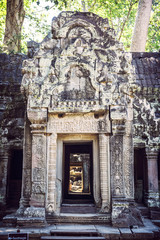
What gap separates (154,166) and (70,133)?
126 inches

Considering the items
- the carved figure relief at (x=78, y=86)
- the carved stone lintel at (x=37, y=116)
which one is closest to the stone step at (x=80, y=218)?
the carved stone lintel at (x=37, y=116)

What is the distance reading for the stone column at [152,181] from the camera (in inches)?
292

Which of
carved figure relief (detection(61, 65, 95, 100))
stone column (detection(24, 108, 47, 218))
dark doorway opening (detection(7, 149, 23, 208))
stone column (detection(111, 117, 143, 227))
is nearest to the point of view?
stone column (detection(111, 117, 143, 227))

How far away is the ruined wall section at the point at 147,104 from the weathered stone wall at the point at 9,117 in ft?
12.2

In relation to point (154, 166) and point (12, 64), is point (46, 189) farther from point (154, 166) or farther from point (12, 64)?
point (12, 64)

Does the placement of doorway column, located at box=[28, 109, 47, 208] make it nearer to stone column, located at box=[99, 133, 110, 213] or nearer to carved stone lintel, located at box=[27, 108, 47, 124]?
carved stone lintel, located at box=[27, 108, 47, 124]

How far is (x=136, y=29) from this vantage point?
13164mm

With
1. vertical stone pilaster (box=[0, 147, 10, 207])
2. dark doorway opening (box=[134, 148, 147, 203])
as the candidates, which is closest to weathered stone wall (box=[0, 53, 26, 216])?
vertical stone pilaster (box=[0, 147, 10, 207])

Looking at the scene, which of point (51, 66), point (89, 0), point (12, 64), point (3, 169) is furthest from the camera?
point (89, 0)

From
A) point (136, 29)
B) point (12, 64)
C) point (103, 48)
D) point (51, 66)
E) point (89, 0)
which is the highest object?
point (89, 0)

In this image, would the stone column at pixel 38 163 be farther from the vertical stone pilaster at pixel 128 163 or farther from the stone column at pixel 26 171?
the vertical stone pilaster at pixel 128 163

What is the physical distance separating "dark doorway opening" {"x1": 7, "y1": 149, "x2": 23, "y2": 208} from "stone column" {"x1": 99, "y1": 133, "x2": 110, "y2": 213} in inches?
135

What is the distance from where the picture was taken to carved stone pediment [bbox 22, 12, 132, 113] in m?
6.09

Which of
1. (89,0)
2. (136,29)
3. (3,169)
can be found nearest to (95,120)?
(3,169)
